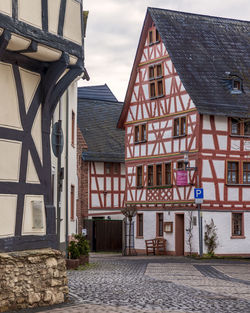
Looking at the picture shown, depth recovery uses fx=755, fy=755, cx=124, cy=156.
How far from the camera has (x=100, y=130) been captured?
50.3 meters

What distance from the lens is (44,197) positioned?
13.3 meters

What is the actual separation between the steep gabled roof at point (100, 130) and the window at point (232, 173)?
11849 mm

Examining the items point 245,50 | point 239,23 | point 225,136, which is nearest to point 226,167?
point 225,136

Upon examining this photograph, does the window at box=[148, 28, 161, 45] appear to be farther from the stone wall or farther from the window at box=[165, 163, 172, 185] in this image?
the stone wall

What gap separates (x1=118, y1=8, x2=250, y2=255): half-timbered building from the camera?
3662cm

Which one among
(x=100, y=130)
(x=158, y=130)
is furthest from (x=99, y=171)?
(x=158, y=130)

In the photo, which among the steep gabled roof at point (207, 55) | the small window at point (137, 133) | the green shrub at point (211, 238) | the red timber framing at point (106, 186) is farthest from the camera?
the red timber framing at point (106, 186)

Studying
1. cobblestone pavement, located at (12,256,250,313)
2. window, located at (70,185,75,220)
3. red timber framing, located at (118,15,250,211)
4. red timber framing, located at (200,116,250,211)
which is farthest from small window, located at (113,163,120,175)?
cobblestone pavement, located at (12,256,250,313)

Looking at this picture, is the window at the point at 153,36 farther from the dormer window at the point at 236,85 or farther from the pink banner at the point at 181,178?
the pink banner at the point at 181,178

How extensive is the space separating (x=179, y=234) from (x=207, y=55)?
9752mm

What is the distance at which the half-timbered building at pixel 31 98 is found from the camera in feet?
39.8

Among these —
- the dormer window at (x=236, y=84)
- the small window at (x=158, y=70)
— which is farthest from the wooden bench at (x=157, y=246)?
the dormer window at (x=236, y=84)

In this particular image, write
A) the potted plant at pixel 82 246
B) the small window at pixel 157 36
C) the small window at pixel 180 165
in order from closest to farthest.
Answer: the potted plant at pixel 82 246, the small window at pixel 180 165, the small window at pixel 157 36

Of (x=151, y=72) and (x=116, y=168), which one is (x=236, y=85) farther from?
(x=116, y=168)
